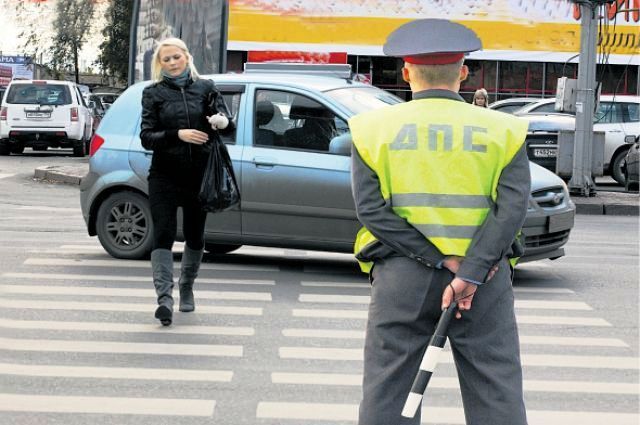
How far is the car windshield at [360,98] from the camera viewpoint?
10.6 metres

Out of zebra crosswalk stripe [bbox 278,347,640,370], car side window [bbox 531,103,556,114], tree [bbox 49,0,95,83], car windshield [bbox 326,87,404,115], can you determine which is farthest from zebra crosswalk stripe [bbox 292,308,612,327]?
tree [bbox 49,0,95,83]

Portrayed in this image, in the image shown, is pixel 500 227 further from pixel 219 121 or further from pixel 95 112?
pixel 95 112

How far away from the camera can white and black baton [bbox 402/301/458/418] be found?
3945 millimetres

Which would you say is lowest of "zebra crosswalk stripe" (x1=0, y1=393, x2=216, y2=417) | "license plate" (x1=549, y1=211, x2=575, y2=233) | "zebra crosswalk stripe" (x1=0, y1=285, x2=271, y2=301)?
"zebra crosswalk stripe" (x1=0, y1=393, x2=216, y2=417)

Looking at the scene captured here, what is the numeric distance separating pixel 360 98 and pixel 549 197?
1.79m

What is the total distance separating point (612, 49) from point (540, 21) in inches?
105

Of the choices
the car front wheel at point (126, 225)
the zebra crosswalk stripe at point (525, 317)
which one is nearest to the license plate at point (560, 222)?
the zebra crosswalk stripe at point (525, 317)

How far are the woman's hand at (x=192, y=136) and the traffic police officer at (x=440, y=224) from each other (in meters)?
4.11

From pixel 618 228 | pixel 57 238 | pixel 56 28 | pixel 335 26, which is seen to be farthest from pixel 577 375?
pixel 56 28

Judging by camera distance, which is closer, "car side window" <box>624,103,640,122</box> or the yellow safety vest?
the yellow safety vest

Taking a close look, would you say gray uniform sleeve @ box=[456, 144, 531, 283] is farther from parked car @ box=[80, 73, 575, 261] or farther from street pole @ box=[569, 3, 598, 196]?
street pole @ box=[569, 3, 598, 196]

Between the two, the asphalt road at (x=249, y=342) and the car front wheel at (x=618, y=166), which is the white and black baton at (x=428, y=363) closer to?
the asphalt road at (x=249, y=342)

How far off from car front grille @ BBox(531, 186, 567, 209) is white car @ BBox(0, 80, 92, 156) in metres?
21.2

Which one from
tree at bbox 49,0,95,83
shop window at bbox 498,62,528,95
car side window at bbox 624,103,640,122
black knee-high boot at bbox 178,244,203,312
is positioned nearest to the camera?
black knee-high boot at bbox 178,244,203,312
